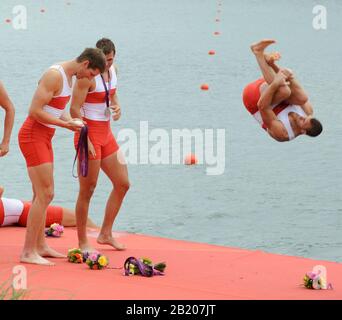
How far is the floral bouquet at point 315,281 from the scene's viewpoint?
8523mm

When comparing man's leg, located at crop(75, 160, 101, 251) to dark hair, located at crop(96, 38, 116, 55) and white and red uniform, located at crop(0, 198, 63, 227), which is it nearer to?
dark hair, located at crop(96, 38, 116, 55)

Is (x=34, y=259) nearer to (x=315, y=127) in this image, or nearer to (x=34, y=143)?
(x=34, y=143)

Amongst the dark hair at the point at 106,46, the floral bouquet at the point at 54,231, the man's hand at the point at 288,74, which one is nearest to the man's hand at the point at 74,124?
the dark hair at the point at 106,46

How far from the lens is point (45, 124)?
29.6 ft

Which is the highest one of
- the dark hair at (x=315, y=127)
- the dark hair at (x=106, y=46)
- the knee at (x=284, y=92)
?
the dark hair at (x=106, y=46)

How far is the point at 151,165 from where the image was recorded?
1647cm

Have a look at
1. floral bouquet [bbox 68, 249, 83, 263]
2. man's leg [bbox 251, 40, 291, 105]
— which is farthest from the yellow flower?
man's leg [bbox 251, 40, 291, 105]

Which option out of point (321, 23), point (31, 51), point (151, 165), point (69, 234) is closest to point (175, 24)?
point (321, 23)

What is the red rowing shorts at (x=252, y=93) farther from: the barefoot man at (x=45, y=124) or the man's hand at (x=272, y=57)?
the barefoot man at (x=45, y=124)

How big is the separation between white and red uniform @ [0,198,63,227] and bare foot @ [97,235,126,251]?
1159mm

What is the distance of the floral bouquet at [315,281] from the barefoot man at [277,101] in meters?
1.05
